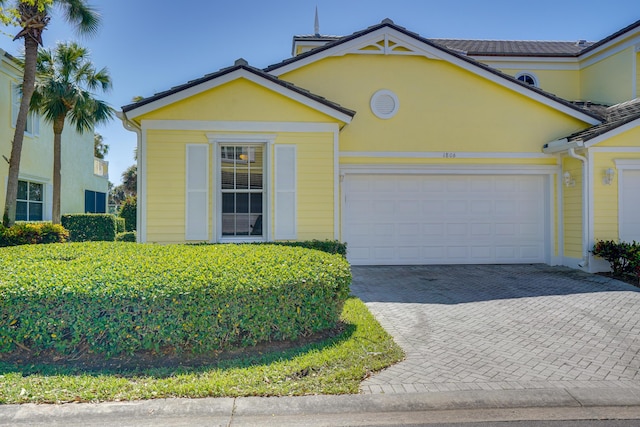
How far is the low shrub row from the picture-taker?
29.6 ft

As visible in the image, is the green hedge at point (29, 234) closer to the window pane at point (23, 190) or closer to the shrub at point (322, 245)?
the window pane at point (23, 190)

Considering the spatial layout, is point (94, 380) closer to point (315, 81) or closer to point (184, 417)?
point (184, 417)

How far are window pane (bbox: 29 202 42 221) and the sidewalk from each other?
14.9 metres

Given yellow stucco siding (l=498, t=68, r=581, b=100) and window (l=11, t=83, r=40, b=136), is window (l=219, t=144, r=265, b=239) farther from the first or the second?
yellow stucco siding (l=498, t=68, r=581, b=100)

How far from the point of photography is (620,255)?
9.41 metres

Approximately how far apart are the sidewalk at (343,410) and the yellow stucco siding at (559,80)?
12.7 metres

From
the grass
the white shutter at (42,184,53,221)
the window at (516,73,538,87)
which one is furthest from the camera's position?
the white shutter at (42,184,53,221)

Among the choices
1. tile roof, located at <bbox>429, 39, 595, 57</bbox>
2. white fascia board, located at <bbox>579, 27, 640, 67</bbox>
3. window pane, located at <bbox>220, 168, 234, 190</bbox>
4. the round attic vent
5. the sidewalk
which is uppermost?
tile roof, located at <bbox>429, 39, 595, 57</bbox>

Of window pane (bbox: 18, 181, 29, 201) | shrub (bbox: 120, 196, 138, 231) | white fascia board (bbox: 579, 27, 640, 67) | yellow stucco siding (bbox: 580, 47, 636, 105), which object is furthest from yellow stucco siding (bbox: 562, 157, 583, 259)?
shrub (bbox: 120, 196, 138, 231)

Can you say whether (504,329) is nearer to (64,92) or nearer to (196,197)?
(196,197)

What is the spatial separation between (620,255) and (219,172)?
29.8 ft

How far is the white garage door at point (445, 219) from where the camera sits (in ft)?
36.1

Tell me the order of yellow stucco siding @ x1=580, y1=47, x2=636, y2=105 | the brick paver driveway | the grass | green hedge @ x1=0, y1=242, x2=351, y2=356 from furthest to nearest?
yellow stucco siding @ x1=580, y1=47, x2=636, y2=105, green hedge @ x1=0, y1=242, x2=351, y2=356, the brick paver driveway, the grass

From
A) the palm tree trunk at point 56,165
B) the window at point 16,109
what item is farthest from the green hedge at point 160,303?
the window at point 16,109
